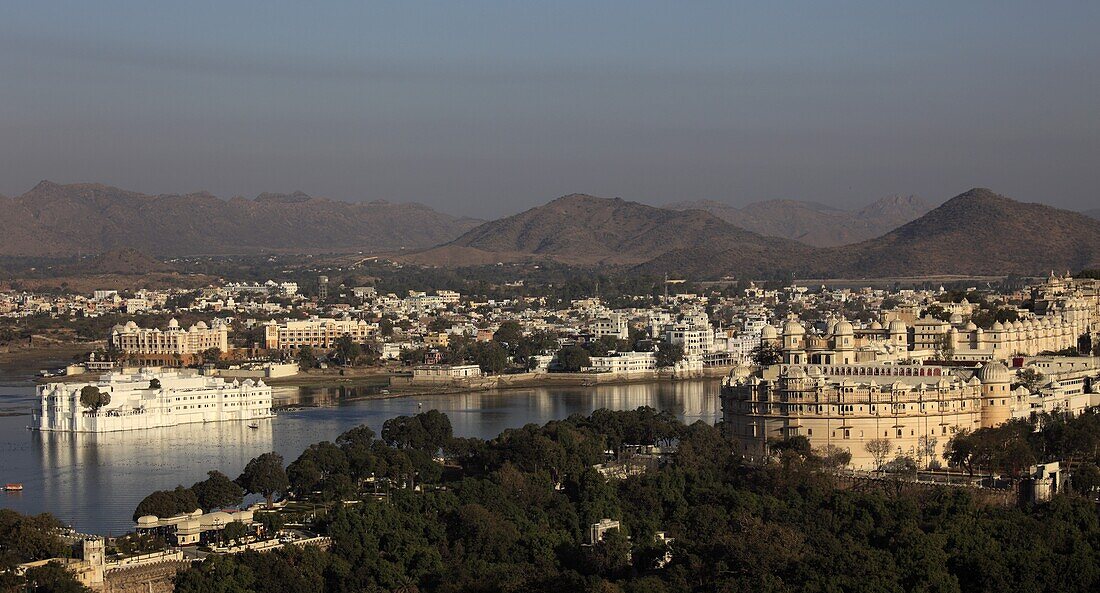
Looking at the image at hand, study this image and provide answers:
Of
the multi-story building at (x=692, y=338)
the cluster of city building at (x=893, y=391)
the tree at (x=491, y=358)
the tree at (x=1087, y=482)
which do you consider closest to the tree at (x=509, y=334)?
the tree at (x=491, y=358)

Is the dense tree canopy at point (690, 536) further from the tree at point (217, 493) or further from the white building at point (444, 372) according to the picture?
the white building at point (444, 372)

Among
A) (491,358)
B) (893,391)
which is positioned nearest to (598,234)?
(491,358)

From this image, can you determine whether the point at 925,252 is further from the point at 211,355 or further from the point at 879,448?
the point at 879,448

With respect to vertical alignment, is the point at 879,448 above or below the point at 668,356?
below

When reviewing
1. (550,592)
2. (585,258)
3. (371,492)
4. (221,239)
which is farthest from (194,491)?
(221,239)

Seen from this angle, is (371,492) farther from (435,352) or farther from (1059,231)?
(1059,231)

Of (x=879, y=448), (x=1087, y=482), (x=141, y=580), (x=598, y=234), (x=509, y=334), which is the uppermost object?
(x=598, y=234)
